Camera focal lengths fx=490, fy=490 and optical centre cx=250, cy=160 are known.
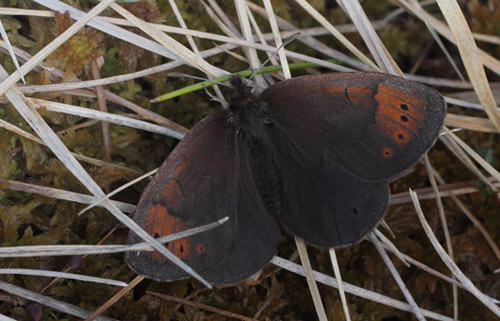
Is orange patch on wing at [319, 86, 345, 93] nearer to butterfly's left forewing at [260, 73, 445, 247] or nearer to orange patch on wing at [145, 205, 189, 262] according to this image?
butterfly's left forewing at [260, 73, 445, 247]

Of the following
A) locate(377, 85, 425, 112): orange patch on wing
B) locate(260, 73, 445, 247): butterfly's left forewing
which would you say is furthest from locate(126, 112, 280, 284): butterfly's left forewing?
locate(377, 85, 425, 112): orange patch on wing

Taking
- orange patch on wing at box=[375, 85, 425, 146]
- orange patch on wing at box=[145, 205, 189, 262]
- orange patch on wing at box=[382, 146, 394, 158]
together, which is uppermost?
orange patch on wing at box=[375, 85, 425, 146]

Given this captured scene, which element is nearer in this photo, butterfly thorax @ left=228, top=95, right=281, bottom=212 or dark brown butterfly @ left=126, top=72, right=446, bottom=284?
dark brown butterfly @ left=126, top=72, right=446, bottom=284

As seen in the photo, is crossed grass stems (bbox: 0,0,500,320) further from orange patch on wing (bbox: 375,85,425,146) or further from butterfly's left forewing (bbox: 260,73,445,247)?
orange patch on wing (bbox: 375,85,425,146)

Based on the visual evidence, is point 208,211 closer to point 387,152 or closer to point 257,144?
point 257,144

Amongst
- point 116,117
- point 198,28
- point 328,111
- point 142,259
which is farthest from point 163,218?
point 198,28

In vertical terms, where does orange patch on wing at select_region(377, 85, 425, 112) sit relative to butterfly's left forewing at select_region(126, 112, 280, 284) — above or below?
above

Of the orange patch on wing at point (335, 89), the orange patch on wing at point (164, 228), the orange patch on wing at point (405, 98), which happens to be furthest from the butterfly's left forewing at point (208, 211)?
the orange patch on wing at point (405, 98)

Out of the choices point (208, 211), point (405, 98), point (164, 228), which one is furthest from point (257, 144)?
point (405, 98)
